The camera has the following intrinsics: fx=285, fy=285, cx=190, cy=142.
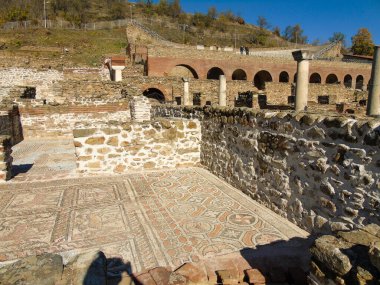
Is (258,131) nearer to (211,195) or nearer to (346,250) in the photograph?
(211,195)

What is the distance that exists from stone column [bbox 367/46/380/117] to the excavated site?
2 cm

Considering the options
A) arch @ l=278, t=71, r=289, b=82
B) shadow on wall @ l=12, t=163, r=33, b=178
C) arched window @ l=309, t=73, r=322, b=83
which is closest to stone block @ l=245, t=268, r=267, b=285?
shadow on wall @ l=12, t=163, r=33, b=178

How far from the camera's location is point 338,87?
25.2m

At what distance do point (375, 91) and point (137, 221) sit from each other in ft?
12.6

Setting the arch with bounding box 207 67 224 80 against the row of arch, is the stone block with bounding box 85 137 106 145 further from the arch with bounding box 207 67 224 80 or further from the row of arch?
the arch with bounding box 207 67 224 80

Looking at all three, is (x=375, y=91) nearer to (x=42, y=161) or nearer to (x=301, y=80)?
(x=301, y=80)

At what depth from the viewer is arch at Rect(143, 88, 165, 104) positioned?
22.1 metres

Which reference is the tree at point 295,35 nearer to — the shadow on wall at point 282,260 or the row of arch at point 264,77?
the row of arch at point 264,77

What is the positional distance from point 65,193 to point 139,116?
7.39 metres

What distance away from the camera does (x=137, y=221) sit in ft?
12.7

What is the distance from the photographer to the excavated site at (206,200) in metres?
2.50

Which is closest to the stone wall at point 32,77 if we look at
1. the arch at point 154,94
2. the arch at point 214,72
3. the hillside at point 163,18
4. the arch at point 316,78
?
the arch at point 154,94

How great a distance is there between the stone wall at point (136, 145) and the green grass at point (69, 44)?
81.6 ft

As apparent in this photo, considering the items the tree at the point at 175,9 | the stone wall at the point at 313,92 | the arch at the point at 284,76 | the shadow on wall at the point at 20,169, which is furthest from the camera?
the tree at the point at 175,9
